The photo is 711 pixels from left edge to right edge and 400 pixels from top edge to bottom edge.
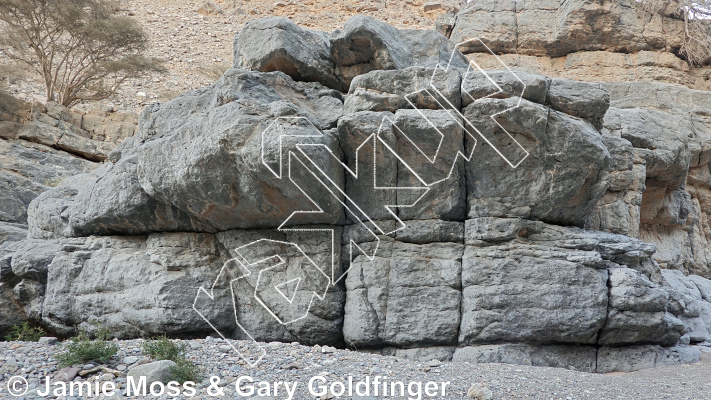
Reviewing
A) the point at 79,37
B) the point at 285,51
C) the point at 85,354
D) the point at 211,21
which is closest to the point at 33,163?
the point at 79,37

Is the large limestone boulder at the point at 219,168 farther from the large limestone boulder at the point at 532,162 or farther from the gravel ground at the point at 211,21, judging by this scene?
the gravel ground at the point at 211,21

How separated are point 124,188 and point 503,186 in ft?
17.8

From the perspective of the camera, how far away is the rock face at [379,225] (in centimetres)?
738

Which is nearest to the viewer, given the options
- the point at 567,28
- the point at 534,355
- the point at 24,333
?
the point at 534,355

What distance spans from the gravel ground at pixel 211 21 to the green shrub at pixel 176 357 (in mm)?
25130

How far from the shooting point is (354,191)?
312 inches

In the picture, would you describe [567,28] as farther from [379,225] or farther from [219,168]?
[219,168]

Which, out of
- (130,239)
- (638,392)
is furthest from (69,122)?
(638,392)

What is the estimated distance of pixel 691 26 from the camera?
14852mm

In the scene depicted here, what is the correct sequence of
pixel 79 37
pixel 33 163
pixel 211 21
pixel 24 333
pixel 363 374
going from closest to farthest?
pixel 363 374, pixel 24 333, pixel 33 163, pixel 79 37, pixel 211 21

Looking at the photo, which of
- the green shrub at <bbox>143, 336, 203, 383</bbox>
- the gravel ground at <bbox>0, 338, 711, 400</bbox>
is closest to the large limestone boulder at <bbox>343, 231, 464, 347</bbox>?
the gravel ground at <bbox>0, 338, 711, 400</bbox>

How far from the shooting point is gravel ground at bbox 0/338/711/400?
5.61 m

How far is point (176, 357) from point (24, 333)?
14.2 feet

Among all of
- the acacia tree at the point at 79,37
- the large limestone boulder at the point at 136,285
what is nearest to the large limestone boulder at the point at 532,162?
the large limestone boulder at the point at 136,285
